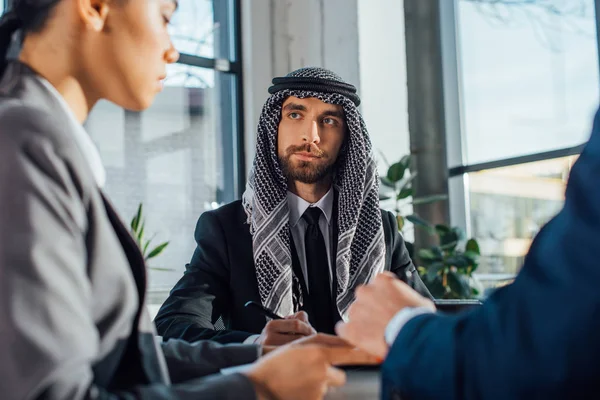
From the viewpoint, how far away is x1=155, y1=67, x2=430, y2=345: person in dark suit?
220 cm

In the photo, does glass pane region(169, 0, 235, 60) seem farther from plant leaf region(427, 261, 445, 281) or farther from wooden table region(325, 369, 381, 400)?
wooden table region(325, 369, 381, 400)

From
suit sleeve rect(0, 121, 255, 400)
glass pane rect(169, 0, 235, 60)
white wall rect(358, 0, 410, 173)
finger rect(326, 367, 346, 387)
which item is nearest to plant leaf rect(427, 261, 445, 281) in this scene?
white wall rect(358, 0, 410, 173)

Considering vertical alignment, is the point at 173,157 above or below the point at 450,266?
above

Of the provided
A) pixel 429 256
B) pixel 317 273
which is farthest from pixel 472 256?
pixel 317 273

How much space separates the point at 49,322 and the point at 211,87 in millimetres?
4589

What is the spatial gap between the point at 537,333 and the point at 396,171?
3.49 meters

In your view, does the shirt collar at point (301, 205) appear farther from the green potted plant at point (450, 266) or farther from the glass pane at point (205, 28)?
the glass pane at point (205, 28)

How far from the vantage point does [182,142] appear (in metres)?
4.86

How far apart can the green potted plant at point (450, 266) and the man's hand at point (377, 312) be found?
2.98 m

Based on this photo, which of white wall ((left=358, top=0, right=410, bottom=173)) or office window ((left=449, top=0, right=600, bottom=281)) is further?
white wall ((left=358, top=0, right=410, bottom=173))

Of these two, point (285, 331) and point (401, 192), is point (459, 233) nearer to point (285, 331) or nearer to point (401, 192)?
point (401, 192)


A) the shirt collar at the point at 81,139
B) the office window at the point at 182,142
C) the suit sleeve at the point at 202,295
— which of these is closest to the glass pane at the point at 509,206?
the office window at the point at 182,142

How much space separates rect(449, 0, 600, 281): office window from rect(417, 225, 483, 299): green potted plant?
0.33m

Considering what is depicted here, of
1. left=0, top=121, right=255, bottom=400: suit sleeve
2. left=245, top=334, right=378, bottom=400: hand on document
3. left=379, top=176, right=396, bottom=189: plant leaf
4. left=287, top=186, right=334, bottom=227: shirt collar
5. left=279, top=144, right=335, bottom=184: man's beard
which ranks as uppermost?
left=379, top=176, right=396, bottom=189: plant leaf
